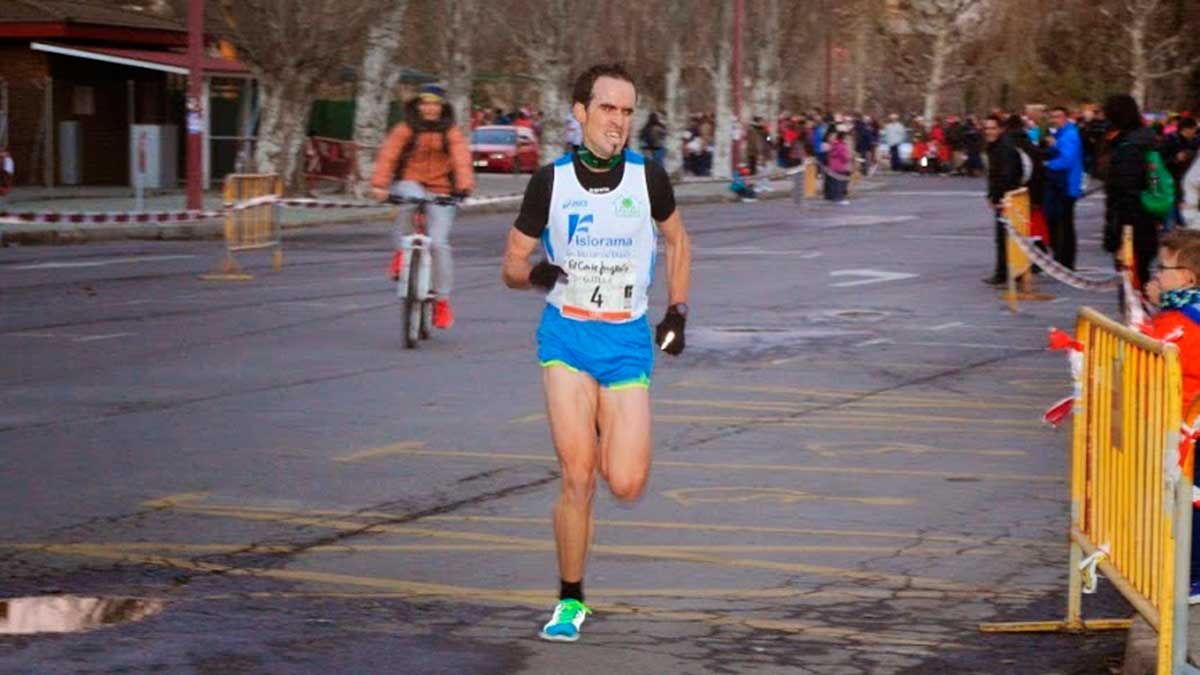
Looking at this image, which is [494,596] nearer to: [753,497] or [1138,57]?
[753,497]

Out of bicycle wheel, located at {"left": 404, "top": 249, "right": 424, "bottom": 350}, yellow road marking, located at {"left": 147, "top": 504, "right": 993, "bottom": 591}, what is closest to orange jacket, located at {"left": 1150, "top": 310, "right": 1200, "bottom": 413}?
yellow road marking, located at {"left": 147, "top": 504, "right": 993, "bottom": 591}

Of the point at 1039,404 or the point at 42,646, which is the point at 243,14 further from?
the point at 42,646

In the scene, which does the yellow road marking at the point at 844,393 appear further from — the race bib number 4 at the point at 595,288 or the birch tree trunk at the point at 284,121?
the birch tree trunk at the point at 284,121

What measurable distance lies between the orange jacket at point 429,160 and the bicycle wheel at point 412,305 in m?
0.58

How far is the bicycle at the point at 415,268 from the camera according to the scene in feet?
51.7

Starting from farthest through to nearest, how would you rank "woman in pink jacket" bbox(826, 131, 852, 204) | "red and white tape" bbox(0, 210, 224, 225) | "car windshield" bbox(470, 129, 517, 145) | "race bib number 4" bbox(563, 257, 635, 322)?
"car windshield" bbox(470, 129, 517, 145) → "woman in pink jacket" bbox(826, 131, 852, 204) → "red and white tape" bbox(0, 210, 224, 225) → "race bib number 4" bbox(563, 257, 635, 322)

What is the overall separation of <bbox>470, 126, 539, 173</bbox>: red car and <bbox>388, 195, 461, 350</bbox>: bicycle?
4649cm

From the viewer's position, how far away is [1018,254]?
20781 millimetres

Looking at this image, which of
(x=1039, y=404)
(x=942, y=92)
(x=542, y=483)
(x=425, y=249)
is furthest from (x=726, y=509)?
(x=942, y=92)

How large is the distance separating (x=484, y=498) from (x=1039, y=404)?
5.00 meters

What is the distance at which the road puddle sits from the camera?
6988 mm

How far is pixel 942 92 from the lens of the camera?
313 feet

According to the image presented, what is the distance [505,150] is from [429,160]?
4700cm

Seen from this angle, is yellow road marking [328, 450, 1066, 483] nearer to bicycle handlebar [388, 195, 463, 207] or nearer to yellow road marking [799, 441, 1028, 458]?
yellow road marking [799, 441, 1028, 458]
